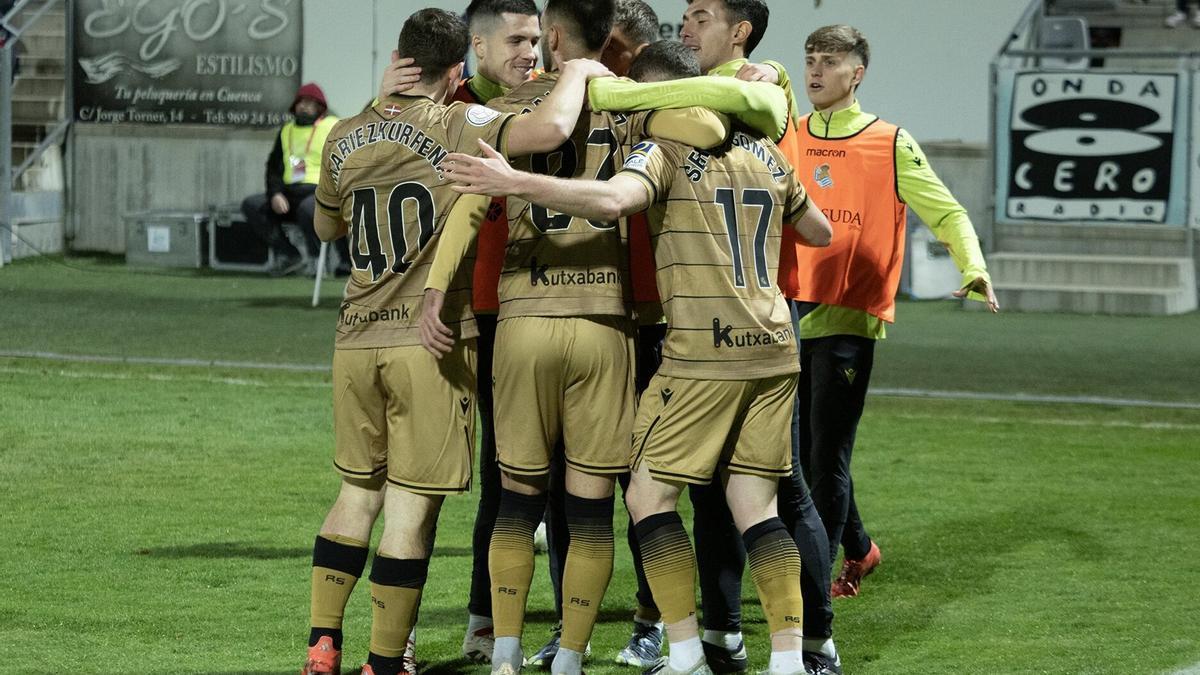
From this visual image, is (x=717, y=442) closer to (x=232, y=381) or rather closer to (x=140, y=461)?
(x=140, y=461)

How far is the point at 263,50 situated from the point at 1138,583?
41.7ft

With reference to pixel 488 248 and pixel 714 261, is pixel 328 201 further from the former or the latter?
pixel 714 261

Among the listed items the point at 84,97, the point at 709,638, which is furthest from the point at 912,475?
the point at 84,97

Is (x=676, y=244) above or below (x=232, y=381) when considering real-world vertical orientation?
above

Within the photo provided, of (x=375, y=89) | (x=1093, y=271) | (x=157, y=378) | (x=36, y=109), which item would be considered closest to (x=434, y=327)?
(x=157, y=378)

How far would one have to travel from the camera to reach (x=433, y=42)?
4121 mm

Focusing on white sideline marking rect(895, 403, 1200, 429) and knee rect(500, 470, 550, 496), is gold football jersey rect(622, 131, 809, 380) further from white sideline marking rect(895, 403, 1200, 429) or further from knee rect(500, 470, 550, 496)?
white sideline marking rect(895, 403, 1200, 429)

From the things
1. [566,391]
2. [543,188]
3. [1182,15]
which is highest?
[1182,15]

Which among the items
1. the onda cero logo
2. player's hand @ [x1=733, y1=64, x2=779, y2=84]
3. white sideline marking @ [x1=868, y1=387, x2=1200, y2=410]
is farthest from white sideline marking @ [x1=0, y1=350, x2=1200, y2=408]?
player's hand @ [x1=733, y1=64, x2=779, y2=84]

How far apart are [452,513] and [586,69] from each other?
3.08 metres

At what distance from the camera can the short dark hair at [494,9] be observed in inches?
175

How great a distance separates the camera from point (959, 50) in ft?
50.6

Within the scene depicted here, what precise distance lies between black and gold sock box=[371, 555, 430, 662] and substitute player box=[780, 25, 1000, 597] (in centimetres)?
153

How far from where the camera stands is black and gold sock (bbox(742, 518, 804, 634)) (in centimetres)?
403
